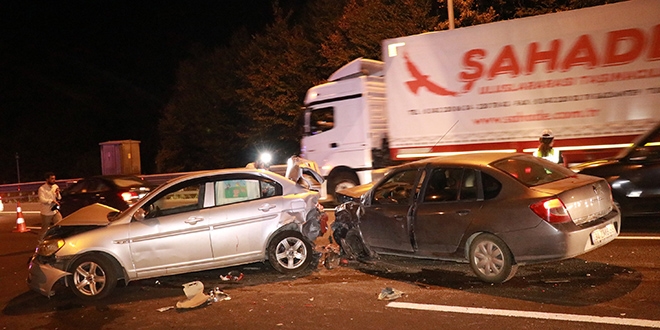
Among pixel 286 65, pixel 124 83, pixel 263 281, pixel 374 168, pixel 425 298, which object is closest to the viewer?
pixel 425 298

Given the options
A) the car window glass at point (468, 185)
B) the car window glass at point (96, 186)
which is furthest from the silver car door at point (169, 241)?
the car window glass at point (96, 186)

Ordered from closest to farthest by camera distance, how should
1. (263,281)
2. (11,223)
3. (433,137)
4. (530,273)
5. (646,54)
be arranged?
(530,273), (263,281), (646,54), (433,137), (11,223)

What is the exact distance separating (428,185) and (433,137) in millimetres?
4898

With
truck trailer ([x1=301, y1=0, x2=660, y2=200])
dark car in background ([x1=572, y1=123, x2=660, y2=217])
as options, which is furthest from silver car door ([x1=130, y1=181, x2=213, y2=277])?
dark car in background ([x1=572, y1=123, x2=660, y2=217])

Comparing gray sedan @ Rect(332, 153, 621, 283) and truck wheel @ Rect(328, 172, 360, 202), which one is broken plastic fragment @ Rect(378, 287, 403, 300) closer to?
gray sedan @ Rect(332, 153, 621, 283)

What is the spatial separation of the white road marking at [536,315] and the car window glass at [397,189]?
168cm

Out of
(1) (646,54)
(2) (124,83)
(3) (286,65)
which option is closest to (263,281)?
(1) (646,54)

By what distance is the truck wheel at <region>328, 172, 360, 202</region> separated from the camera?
45.6 feet

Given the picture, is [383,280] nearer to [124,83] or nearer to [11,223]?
[11,223]

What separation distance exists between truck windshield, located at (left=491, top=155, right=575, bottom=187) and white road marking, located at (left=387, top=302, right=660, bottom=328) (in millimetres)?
1551

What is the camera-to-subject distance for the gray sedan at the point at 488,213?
623 centimetres

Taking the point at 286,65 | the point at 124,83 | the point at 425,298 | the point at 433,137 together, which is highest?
the point at 124,83

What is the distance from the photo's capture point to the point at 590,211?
6.42m

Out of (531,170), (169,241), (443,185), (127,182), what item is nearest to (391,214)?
(443,185)
